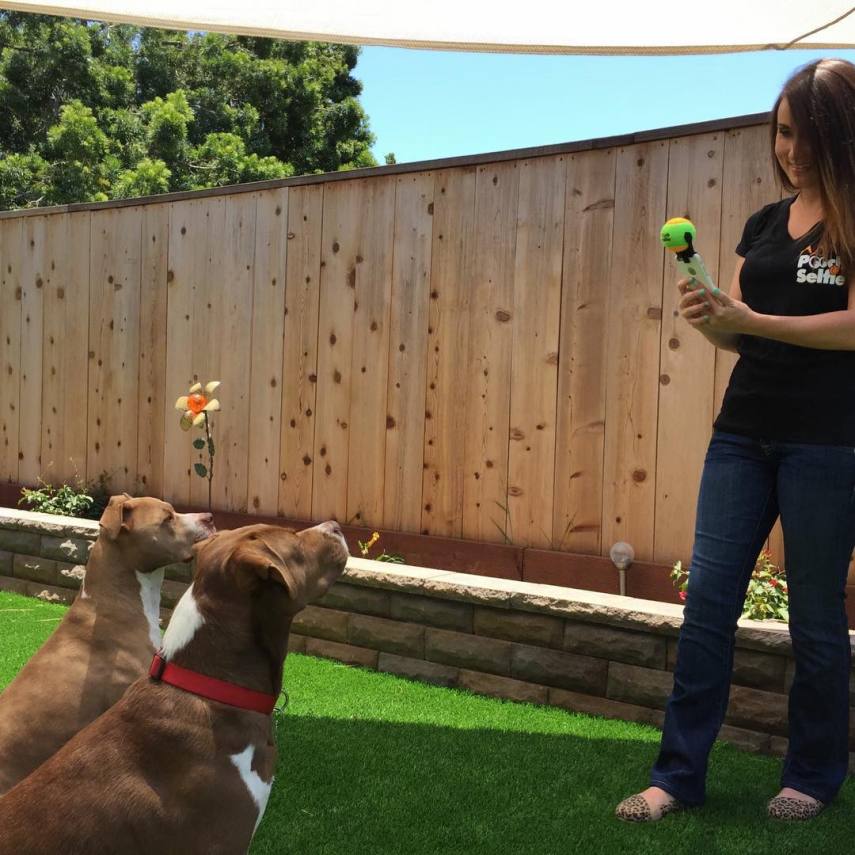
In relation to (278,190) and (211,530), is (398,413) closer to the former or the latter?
(278,190)

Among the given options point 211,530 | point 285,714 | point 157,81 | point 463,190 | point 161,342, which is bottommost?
point 285,714

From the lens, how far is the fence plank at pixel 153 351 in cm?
655

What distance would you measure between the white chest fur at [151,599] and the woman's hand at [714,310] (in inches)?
77.9

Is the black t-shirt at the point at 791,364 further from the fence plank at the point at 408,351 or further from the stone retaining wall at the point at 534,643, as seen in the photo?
the fence plank at the point at 408,351

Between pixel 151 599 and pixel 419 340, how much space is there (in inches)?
96.7

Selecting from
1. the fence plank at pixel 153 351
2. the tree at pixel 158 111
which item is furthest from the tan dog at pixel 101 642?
the tree at pixel 158 111

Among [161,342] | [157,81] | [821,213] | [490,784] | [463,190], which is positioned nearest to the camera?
[821,213]

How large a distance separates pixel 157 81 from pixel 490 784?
2355cm

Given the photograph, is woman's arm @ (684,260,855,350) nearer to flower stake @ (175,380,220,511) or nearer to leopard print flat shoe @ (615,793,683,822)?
leopard print flat shoe @ (615,793,683,822)

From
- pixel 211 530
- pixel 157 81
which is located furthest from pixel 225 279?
pixel 157 81

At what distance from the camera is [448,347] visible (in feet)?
17.3

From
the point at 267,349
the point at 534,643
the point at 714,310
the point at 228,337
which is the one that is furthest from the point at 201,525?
the point at 228,337

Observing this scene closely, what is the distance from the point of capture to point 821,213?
9.40ft

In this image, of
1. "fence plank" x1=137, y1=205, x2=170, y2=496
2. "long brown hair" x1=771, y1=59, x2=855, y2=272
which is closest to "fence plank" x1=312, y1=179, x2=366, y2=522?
"fence plank" x1=137, y1=205, x2=170, y2=496
